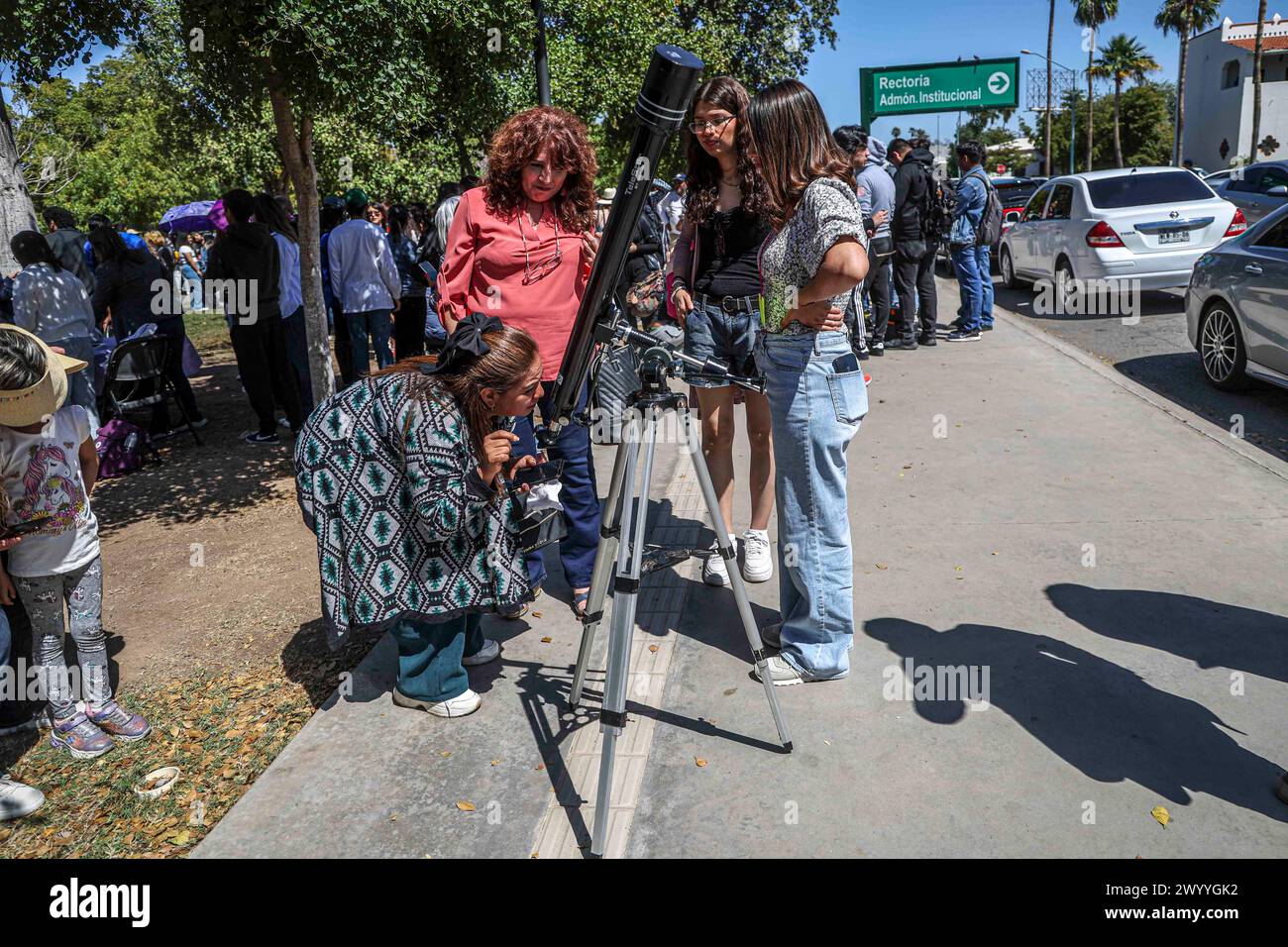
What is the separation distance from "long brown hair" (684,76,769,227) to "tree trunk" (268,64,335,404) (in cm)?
260

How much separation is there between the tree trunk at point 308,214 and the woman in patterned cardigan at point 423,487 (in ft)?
8.25

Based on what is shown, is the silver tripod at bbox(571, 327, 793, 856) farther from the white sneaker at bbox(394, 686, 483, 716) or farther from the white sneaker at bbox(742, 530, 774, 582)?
the white sneaker at bbox(742, 530, 774, 582)

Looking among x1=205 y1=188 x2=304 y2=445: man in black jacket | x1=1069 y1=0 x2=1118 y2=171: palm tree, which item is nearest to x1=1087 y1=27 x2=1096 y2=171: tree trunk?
x1=1069 y1=0 x2=1118 y2=171: palm tree

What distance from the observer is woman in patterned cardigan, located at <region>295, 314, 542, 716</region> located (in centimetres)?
313

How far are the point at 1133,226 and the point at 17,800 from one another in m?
11.4

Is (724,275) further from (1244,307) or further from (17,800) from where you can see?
(1244,307)

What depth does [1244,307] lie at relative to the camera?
7.02m

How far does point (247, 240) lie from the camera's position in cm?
759

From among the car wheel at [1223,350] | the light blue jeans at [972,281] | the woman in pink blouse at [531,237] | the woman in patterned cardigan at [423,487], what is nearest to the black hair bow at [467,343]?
the woman in patterned cardigan at [423,487]

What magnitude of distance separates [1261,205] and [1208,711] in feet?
54.9

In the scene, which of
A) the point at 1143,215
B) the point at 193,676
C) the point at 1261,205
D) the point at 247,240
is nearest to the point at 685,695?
the point at 193,676

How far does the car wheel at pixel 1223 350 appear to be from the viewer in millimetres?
7242

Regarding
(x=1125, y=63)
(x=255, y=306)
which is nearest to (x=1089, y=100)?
(x=1125, y=63)
